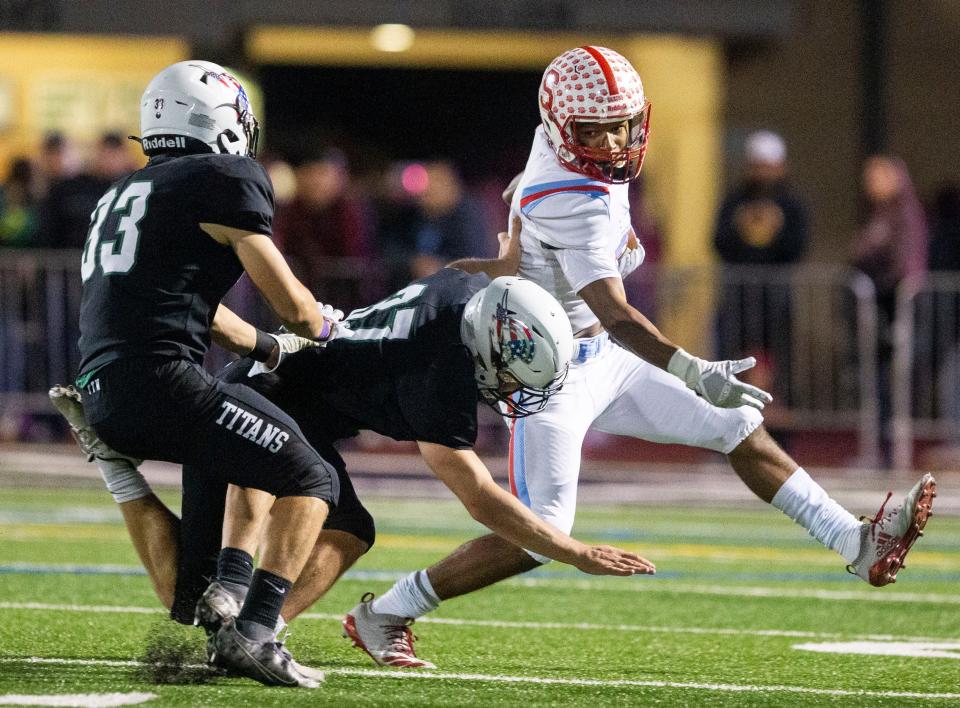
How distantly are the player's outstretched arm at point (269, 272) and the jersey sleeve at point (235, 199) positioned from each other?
2cm


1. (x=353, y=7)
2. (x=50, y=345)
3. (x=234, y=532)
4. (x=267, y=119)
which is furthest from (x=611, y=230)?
(x=267, y=119)

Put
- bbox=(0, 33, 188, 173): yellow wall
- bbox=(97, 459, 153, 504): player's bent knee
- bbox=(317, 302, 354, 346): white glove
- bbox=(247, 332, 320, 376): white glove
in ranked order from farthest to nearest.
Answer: bbox=(0, 33, 188, 173): yellow wall < bbox=(97, 459, 153, 504): player's bent knee < bbox=(247, 332, 320, 376): white glove < bbox=(317, 302, 354, 346): white glove

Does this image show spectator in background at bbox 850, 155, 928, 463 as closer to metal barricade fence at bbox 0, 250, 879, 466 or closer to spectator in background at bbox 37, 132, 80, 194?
metal barricade fence at bbox 0, 250, 879, 466

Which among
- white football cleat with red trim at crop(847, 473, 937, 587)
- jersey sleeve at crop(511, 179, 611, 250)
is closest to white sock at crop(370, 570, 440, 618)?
jersey sleeve at crop(511, 179, 611, 250)

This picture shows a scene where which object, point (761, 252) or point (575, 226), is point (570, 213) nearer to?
point (575, 226)

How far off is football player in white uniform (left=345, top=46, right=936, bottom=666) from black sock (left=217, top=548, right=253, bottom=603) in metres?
0.66

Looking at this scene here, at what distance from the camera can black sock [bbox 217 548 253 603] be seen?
17.4 feet

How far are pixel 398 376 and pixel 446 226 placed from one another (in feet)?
25.1

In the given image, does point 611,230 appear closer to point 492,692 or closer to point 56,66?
point 492,692

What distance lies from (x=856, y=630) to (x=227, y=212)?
10.1ft

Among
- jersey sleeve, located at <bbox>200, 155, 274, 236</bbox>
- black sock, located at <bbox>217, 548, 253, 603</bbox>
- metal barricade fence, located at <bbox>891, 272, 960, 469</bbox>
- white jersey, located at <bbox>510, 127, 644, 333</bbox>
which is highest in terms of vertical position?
jersey sleeve, located at <bbox>200, 155, 274, 236</bbox>

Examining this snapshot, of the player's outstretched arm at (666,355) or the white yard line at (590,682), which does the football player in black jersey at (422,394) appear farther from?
the player's outstretched arm at (666,355)

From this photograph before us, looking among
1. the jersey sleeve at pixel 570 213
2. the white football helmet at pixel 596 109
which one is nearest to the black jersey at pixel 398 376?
the jersey sleeve at pixel 570 213

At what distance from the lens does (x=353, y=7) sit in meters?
15.9
